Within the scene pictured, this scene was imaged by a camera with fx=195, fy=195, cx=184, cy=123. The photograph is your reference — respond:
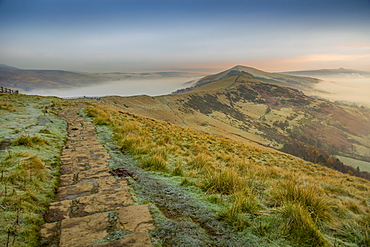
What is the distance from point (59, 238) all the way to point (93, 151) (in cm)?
523

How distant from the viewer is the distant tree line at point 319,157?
116 metres

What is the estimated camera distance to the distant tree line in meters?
116

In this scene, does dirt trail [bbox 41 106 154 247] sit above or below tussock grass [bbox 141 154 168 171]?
above

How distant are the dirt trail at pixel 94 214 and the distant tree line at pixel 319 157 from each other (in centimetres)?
14111

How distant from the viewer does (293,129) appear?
188125 mm

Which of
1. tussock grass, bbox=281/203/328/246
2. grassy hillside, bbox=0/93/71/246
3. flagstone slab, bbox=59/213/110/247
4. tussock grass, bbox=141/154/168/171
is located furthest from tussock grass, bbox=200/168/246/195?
grassy hillside, bbox=0/93/71/246

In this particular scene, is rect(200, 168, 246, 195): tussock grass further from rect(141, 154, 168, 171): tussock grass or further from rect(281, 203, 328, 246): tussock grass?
rect(141, 154, 168, 171): tussock grass

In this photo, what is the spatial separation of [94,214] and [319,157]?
497ft

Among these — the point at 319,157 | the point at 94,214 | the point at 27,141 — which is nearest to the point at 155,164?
the point at 94,214

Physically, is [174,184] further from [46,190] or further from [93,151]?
[93,151]

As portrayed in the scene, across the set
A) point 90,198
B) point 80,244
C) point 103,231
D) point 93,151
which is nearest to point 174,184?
point 90,198

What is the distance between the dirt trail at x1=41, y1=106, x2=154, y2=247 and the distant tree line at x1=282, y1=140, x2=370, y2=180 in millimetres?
141108

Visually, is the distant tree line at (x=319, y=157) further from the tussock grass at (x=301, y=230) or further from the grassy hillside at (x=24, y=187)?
the grassy hillside at (x=24, y=187)

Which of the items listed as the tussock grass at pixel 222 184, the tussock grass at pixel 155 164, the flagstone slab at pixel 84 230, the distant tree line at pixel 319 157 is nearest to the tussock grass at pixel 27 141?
the tussock grass at pixel 155 164
